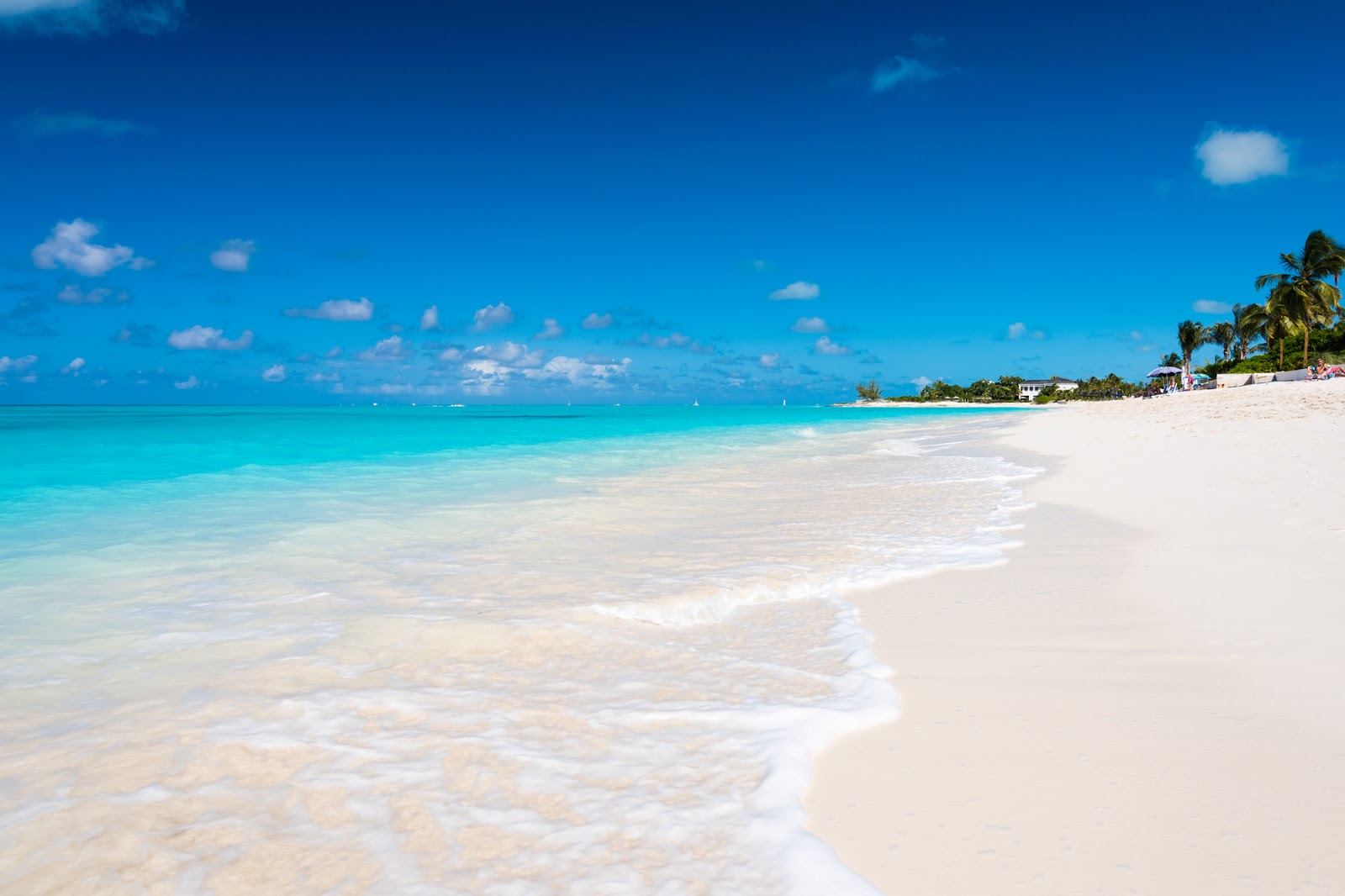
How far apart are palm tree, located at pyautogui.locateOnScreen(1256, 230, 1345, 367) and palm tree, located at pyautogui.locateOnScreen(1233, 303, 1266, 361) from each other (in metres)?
3.52

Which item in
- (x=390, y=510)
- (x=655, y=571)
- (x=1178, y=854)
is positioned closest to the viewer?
(x=1178, y=854)

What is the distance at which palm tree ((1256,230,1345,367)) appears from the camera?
48156 mm

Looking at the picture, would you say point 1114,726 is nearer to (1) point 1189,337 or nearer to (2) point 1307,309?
(2) point 1307,309

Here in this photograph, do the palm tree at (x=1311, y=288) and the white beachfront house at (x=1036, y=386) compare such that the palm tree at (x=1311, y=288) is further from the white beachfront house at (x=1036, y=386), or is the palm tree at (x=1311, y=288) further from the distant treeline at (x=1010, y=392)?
the white beachfront house at (x=1036, y=386)

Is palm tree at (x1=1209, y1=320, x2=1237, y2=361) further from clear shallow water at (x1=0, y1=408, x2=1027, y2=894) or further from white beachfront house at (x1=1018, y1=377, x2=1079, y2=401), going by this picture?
clear shallow water at (x1=0, y1=408, x2=1027, y2=894)

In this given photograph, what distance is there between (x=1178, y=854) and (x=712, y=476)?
1247 centimetres

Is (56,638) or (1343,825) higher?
(56,638)

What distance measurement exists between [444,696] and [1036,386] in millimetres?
153254

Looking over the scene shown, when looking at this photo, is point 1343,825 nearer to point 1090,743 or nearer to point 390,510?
point 1090,743

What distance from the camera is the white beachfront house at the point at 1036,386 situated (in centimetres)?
13125

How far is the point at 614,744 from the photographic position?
9.84 feet

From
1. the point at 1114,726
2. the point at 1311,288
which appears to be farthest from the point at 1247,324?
the point at 1114,726

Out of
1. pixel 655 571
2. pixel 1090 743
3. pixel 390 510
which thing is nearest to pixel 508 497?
pixel 390 510

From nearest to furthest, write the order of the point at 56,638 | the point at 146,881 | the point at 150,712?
the point at 146,881, the point at 150,712, the point at 56,638
